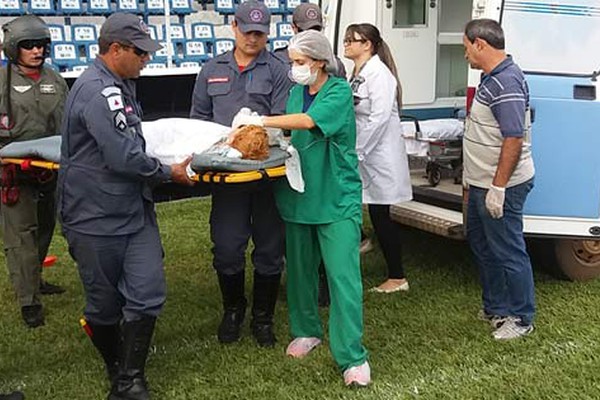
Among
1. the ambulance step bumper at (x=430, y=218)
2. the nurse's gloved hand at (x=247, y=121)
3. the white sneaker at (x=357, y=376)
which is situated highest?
the nurse's gloved hand at (x=247, y=121)

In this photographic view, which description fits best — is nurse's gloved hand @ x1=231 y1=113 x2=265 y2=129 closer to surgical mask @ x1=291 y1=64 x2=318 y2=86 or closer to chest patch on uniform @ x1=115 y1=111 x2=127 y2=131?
surgical mask @ x1=291 y1=64 x2=318 y2=86

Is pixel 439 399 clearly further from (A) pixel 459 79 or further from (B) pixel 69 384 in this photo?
(A) pixel 459 79

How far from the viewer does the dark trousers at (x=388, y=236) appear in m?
5.28

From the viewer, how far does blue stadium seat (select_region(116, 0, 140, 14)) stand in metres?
12.9

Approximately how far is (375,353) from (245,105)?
143 centimetres

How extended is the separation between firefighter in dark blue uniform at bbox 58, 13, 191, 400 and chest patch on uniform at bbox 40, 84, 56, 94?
1.33 m

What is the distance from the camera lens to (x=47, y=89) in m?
4.85

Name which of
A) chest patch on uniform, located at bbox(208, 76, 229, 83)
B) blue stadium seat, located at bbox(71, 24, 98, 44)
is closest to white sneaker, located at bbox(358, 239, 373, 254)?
chest patch on uniform, located at bbox(208, 76, 229, 83)

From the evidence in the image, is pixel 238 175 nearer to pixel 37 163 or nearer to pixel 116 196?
pixel 116 196

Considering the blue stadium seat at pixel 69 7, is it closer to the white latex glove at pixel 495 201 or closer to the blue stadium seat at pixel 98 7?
the blue stadium seat at pixel 98 7

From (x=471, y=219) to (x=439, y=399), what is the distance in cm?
118

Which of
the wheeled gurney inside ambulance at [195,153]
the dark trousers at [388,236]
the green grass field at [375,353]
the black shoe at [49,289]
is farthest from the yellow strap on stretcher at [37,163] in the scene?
the dark trousers at [388,236]

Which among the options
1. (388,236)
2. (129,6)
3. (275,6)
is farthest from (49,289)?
(275,6)

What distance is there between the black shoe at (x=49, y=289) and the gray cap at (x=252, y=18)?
2359 millimetres
